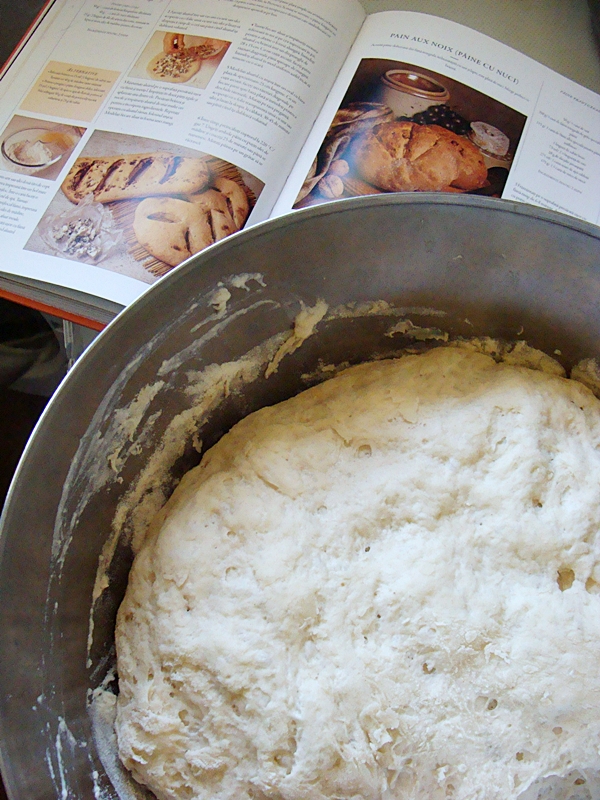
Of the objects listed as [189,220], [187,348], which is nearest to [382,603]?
[187,348]

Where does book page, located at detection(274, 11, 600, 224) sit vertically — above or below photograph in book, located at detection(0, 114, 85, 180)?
above

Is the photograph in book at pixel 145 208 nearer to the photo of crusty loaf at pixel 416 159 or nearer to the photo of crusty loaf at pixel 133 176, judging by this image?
the photo of crusty loaf at pixel 133 176

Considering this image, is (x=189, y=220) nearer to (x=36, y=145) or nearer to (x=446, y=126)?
(x=36, y=145)

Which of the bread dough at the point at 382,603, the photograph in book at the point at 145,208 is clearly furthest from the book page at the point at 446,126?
the bread dough at the point at 382,603

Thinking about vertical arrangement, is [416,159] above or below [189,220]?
above

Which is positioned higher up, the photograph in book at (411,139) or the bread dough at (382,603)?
the photograph in book at (411,139)

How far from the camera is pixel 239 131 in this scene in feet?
3.50

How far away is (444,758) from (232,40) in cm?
132

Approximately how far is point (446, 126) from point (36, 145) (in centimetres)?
81

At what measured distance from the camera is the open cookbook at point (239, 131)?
102 cm

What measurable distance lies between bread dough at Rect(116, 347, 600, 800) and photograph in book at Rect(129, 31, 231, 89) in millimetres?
728

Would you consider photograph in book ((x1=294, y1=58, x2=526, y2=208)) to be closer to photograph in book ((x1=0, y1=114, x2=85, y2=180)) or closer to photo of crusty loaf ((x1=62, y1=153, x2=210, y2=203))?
photo of crusty loaf ((x1=62, y1=153, x2=210, y2=203))

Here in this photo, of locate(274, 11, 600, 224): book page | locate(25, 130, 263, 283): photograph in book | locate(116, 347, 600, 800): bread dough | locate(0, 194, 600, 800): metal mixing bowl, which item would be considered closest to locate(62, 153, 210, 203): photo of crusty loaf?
locate(25, 130, 263, 283): photograph in book

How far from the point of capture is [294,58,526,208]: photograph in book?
106 cm
